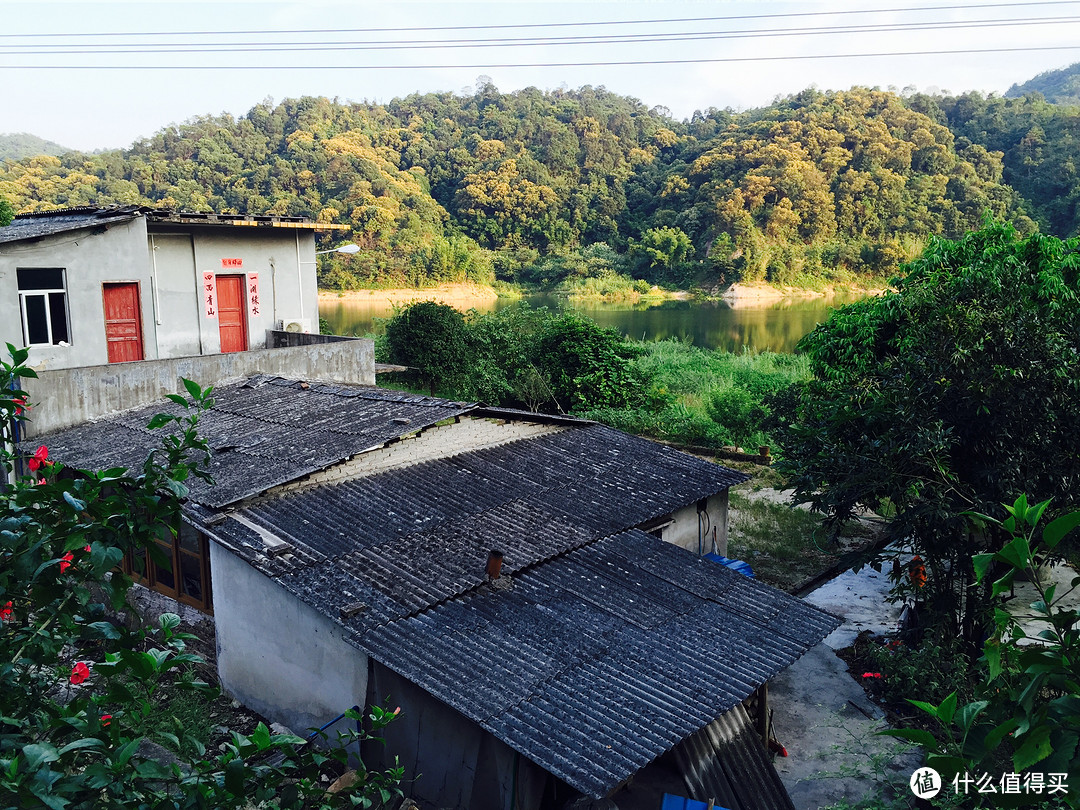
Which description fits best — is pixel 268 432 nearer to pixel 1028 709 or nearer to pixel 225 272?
pixel 225 272

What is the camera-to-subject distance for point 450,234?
55469 mm

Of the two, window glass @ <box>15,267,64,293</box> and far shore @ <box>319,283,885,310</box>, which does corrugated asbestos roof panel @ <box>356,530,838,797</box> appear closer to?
window glass @ <box>15,267,64,293</box>

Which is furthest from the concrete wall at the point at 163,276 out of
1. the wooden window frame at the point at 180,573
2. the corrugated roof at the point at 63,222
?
the wooden window frame at the point at 180,573

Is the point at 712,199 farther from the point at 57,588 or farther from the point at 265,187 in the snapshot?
the point at 57,588

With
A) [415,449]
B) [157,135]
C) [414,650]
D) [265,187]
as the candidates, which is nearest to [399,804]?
[414,650]

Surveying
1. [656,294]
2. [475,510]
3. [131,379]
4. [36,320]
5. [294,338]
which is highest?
[36,320]

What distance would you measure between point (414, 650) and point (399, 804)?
106 centimetres

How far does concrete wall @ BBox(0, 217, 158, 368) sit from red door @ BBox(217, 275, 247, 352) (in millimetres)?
1805

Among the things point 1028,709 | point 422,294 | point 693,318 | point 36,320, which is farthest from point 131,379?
point 422,294

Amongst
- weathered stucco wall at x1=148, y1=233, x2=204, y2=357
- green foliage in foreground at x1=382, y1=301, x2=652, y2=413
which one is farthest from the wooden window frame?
green foliage in foreground at x1=382, y1=301, x2=652, y2=413

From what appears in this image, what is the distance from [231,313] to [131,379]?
4337 millimetres

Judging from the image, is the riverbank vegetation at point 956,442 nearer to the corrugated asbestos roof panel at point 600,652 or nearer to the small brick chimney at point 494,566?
the corrugated asbestos roof panel at point 600,652

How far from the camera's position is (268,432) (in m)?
9.62

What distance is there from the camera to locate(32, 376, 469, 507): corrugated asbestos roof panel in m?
8.34
